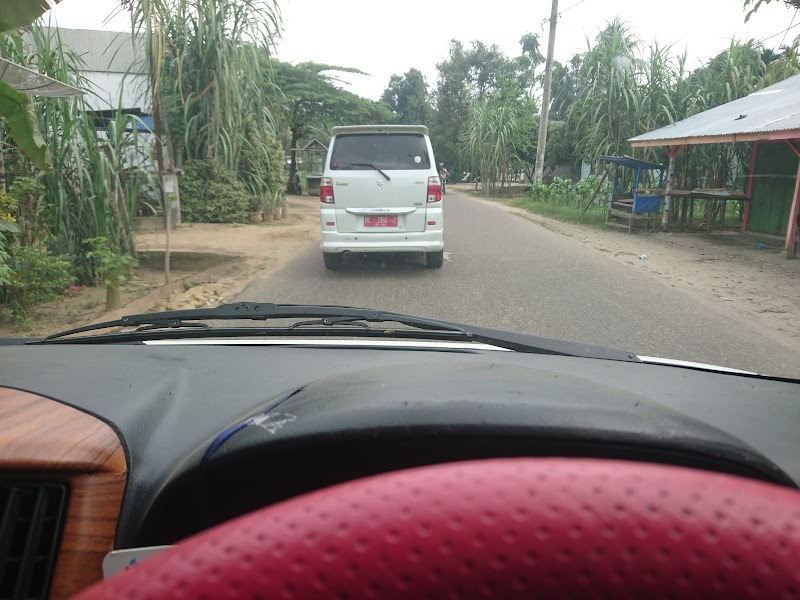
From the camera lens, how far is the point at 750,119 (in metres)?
13.2

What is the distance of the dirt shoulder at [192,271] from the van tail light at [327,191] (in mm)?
1420

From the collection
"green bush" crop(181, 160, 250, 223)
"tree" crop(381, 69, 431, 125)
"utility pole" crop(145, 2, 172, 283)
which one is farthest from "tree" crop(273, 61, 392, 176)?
"tree" crop(381, 69, 431, 125)

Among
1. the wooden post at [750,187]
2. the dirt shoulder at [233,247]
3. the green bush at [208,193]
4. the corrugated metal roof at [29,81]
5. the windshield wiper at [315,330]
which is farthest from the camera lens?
the wooden post at [750,187]

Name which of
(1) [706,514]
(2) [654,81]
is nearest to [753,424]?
(1) [706,514]

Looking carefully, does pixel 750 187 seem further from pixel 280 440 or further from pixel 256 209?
pixel 280 440

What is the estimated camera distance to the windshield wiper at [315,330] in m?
2.78

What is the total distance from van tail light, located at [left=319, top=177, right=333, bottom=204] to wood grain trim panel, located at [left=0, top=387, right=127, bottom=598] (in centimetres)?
737

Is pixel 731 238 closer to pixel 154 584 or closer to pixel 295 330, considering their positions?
pixel 295 330

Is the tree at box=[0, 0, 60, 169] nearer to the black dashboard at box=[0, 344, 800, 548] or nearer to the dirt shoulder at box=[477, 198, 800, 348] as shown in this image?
the black dashboard at box=[0, 344, 800, 548]

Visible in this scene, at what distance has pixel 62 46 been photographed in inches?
251

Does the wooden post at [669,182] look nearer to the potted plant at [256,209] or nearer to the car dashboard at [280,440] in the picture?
the potted plant at [256,209]

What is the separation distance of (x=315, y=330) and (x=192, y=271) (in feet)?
24.4

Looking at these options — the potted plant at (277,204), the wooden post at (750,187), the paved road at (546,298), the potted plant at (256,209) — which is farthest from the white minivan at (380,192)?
the wooden post at (750,187)

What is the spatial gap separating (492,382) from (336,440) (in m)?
0.31
